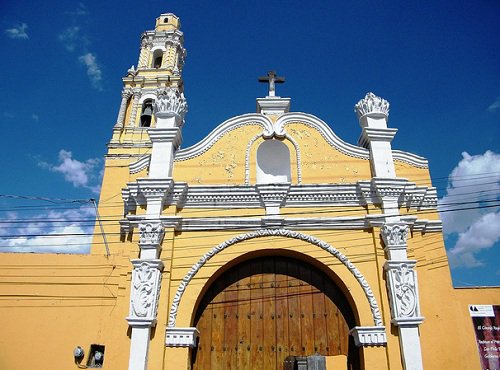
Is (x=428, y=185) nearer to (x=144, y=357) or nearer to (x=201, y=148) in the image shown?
(x=201, y=148)

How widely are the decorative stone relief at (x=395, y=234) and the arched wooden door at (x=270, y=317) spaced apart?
4.54 ft

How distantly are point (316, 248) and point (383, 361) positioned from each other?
2.26 m

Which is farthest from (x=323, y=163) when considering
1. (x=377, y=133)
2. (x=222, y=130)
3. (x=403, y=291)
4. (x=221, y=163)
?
(x=403, y=291)

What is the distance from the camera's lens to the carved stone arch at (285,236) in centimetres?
806

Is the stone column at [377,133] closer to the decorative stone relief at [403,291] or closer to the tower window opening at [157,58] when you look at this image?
the decorative stone relief at [403,291]

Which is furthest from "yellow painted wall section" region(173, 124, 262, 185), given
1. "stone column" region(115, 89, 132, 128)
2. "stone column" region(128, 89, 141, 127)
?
"stone column" region(115, 89, 132, 128)

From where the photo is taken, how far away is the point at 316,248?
8617 millimetres

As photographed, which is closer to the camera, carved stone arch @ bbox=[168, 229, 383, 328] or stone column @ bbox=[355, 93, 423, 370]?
stone column @ bbox=[355, 93, 423, 370]

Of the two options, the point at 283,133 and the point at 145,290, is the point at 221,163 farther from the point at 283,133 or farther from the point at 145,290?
the point at 145,290

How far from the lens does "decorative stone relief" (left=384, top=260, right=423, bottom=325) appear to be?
7742 mm

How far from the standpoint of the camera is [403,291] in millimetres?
7902

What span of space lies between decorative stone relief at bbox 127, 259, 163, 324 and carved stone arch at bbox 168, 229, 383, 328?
384mm

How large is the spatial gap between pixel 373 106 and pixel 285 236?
354 cm

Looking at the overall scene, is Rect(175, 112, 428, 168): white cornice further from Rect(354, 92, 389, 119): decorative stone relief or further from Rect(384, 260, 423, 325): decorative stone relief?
Rect(384, 260, 423, 325): decorative stone relief
